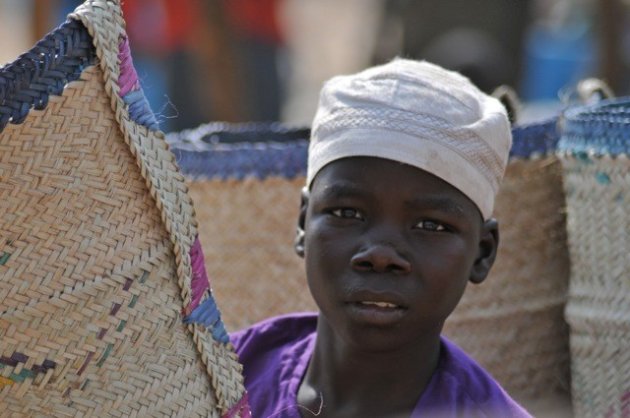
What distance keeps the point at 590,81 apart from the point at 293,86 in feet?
28.2

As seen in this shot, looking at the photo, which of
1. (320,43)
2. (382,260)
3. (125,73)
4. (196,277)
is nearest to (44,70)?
(125,73)

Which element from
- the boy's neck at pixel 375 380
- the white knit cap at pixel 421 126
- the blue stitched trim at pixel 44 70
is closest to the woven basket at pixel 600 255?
the white knit cap at pixel 421 126

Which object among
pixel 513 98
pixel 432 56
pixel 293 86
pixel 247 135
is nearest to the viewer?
pixel 513 98

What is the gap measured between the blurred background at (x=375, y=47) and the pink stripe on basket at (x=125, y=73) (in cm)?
335

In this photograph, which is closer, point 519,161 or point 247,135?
point 519,161

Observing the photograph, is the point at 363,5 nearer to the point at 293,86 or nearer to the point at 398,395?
the point at 293,86

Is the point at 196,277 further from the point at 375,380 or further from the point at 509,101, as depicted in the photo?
the point at 509,101

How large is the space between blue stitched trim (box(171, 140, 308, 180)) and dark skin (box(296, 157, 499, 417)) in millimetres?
672

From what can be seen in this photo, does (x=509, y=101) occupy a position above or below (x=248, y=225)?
above

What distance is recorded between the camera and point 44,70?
1.59 m

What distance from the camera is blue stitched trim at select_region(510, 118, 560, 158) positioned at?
2943 millimetres

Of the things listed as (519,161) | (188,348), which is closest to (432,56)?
(519,161)

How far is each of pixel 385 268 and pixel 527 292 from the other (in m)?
0.99

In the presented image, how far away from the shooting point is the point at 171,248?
175cm
